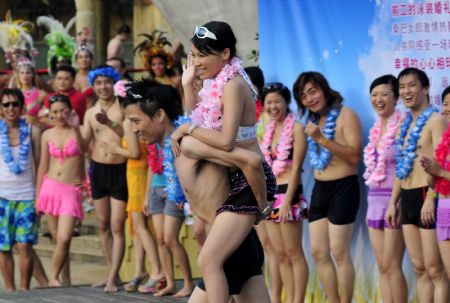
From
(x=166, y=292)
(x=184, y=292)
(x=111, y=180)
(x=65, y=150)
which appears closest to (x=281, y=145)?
(x=184, y=292)

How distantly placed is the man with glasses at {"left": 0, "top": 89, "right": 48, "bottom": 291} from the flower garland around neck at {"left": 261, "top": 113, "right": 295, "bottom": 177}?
102 inches

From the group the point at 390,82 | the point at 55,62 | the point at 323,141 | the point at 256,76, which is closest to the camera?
the point at 390,82

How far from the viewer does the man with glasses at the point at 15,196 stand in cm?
1016

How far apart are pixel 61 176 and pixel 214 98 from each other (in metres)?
4.53

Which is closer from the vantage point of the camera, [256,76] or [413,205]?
[413,205]

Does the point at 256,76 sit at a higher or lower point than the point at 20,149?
higher

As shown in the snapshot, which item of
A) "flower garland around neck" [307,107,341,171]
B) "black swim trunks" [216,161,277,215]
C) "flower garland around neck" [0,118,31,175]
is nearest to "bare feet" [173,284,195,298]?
"flower garland around neck" [307,107,341,171]

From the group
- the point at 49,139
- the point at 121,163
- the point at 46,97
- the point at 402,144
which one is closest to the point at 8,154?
the point at 49,139

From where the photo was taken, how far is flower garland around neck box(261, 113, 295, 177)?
8.65m

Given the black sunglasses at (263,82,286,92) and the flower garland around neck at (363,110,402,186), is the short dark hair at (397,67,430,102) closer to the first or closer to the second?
the flower garland around neck at (363,110,402,186)

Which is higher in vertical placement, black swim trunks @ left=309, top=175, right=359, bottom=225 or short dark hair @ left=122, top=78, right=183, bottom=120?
short dark hair @ left=122, top=78, right=183, bottom=120

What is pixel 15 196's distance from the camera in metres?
10.2

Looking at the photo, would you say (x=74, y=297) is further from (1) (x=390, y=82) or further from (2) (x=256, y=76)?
(1) (x=390, y=82)

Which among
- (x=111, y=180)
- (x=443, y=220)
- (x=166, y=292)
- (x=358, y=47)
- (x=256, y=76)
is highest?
(x=358, y=47)
